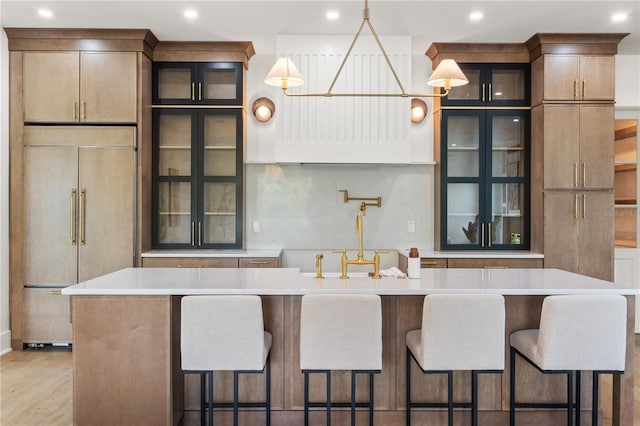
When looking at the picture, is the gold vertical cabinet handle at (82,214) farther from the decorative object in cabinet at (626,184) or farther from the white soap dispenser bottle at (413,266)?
the decorative object in cabinet at (626,184)

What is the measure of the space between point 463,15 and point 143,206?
3.10 meters

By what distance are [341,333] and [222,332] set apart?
21.8 inches

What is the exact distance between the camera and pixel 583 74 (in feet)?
14.3

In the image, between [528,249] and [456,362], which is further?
[528,249]

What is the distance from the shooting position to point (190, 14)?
3.88 meters

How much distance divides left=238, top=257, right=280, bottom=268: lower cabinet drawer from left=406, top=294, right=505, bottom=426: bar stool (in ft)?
7.26

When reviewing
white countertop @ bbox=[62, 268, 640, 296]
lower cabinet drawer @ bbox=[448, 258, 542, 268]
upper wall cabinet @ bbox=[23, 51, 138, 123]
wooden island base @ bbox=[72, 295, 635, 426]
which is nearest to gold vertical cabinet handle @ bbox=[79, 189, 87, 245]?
upper wall cabinet @ bbox=[23, 51, 138, 123]

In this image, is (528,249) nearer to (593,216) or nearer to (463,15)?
(593,216)

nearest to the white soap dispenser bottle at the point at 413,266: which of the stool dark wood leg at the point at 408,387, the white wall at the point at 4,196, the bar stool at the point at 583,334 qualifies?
the stool dark wood leg at the point at 408,387

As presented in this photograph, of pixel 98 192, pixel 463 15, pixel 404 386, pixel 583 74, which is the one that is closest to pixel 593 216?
pixel 583 74

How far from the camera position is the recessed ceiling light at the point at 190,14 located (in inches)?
151

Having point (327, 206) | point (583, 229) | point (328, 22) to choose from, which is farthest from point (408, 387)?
point (328, 22)

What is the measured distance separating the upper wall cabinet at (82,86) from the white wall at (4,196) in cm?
15

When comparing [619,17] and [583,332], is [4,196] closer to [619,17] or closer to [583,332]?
[583,332]
